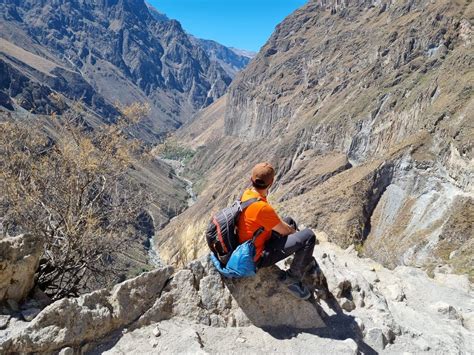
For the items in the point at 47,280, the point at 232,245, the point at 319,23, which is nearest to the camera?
the point at 232,245

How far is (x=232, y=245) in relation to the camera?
670cm

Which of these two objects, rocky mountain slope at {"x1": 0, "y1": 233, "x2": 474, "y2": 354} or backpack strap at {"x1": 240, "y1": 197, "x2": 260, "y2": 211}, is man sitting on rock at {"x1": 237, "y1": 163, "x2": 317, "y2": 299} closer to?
backpack strap at {"x1": 240, "y1": 197, "x2": 260, "y2": 211}

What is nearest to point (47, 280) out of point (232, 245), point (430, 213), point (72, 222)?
point (72, 222)

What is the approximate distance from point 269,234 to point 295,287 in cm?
109

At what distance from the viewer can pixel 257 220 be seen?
6.43 m

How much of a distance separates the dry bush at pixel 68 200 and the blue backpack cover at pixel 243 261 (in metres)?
4.02

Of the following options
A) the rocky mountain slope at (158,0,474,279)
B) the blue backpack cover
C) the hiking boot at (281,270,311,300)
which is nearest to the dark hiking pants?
the blue backpack cover

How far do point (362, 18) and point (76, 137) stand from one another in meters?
115

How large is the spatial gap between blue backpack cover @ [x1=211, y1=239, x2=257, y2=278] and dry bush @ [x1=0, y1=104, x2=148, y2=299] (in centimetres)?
402

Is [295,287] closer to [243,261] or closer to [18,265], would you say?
[243,261]

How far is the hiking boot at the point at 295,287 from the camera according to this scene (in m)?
7.03

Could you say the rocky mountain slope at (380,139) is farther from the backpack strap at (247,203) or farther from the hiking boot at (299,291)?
the backpack strap at (247,203)

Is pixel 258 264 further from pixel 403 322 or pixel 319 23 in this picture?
pixel 319 23

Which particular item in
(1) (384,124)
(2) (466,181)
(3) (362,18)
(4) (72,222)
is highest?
(3) (362,18)
